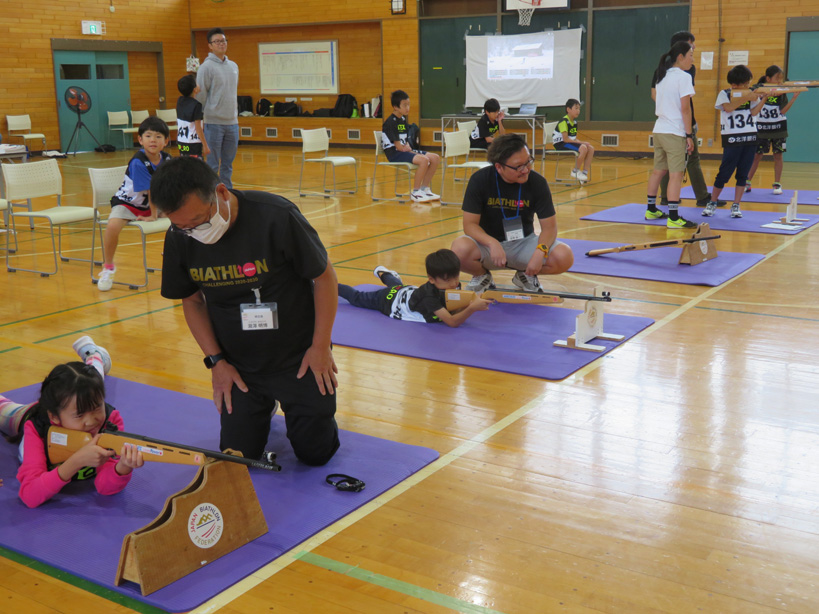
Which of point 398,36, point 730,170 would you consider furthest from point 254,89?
point 730,170

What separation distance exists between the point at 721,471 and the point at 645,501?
Answer: 1.21 feet

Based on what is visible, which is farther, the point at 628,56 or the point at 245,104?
the point at 245,104

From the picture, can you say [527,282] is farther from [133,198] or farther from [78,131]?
[78,131]

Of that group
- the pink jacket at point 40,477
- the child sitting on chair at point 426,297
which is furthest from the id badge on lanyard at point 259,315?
the child sitting on chair at point 426,297

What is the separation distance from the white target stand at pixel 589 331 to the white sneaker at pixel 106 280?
3176mm

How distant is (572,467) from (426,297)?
188 centimetres

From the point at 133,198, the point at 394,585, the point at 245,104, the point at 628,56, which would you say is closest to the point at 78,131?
the point at 245,104

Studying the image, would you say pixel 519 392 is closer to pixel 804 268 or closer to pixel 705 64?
pixel 804 268

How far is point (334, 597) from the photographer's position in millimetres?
2102

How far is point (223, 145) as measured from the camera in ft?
27.0

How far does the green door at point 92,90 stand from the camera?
1535 cm

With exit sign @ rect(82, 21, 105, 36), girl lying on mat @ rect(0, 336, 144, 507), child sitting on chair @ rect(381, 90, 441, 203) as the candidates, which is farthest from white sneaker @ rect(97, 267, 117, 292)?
exit sign @ rect(82, 21, 105, 36)

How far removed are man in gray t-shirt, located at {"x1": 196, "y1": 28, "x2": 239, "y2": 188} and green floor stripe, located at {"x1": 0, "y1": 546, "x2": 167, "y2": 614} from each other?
229 inches

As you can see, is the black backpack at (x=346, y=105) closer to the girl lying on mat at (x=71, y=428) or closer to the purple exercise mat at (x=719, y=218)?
the purple exercise mat at (x=719, y=218)
